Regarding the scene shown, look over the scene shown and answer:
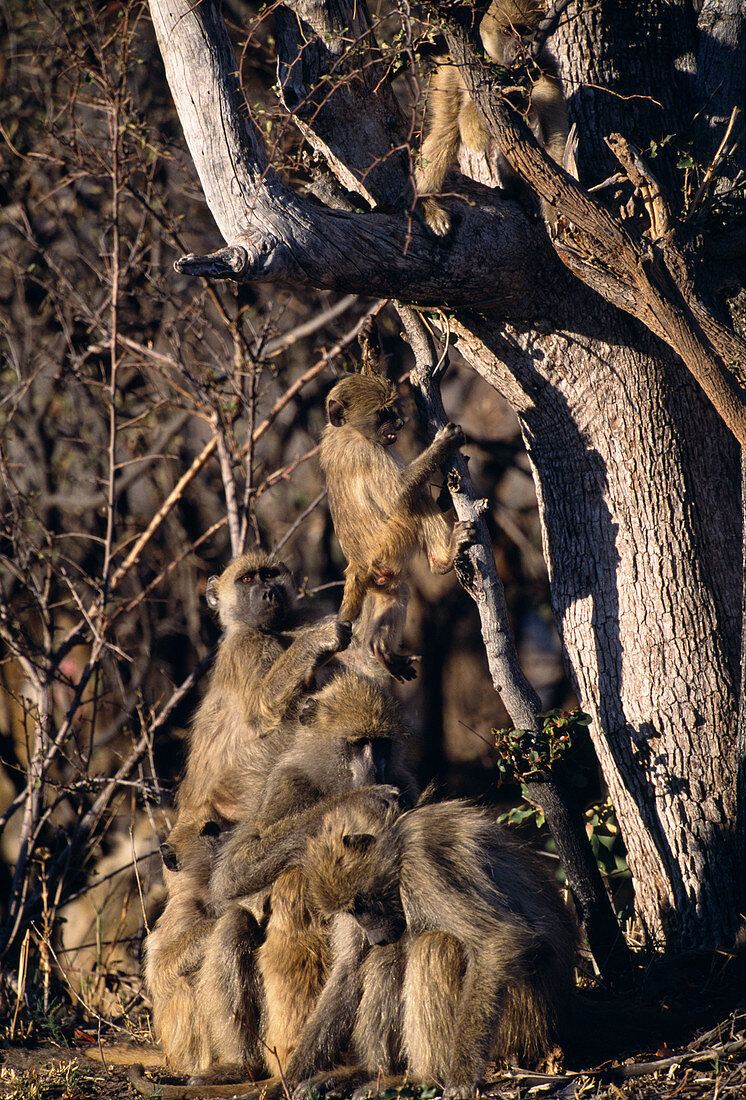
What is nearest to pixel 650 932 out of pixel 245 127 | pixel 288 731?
pixel 288 731

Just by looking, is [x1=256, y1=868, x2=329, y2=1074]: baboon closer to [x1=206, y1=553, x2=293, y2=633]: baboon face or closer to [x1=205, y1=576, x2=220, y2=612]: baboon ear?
[x1=206, y1=553, x2=293, y2=633]: baboon face

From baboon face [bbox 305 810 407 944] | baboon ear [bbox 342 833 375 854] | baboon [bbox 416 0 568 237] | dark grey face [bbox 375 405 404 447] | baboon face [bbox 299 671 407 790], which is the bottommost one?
baboon face [bbox 305 810 407 944]

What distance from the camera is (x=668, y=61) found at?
12.9ft

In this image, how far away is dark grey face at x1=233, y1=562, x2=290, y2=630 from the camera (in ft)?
14.5

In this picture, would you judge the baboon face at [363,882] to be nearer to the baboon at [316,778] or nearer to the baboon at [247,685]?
the baboon at [316,778]

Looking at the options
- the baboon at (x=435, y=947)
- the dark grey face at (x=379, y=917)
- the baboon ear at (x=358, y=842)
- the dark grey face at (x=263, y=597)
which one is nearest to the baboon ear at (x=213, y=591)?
the dark grey face at (x=263, y=597)

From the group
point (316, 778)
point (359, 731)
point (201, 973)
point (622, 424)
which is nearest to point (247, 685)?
point (316, 778)

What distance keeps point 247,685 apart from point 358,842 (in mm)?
1243

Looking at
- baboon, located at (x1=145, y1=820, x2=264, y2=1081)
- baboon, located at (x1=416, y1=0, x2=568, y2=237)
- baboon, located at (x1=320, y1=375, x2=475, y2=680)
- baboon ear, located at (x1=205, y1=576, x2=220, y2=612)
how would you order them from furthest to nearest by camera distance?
baboon ear, located at (x1=205, y1=576, x2=220, y2=612) → baboon, located at (x1=320, y1=375, x2=475, y2=680) → baboon, located at (x1=416, y1=0, x2=568, y2=237) → baboon, located at (x1=145, y1=820, x2=264, y2=1081)

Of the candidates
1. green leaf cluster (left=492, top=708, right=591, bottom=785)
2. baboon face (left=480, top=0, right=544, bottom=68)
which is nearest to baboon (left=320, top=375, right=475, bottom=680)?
green leaf cluster (left=492, top=708, right=591, bottom=785)

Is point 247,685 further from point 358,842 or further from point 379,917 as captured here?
point 379,917

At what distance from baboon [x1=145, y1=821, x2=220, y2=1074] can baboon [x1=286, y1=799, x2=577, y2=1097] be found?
0.67 meters

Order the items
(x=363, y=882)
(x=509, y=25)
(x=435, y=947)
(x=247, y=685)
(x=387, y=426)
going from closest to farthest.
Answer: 1. (x=435, y=947)
2. (x=363, y=882)
3. (x=509, y=25)
4. (x=387, y=426)
5. (x=247, y=685)

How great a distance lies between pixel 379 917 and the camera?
125 inches
